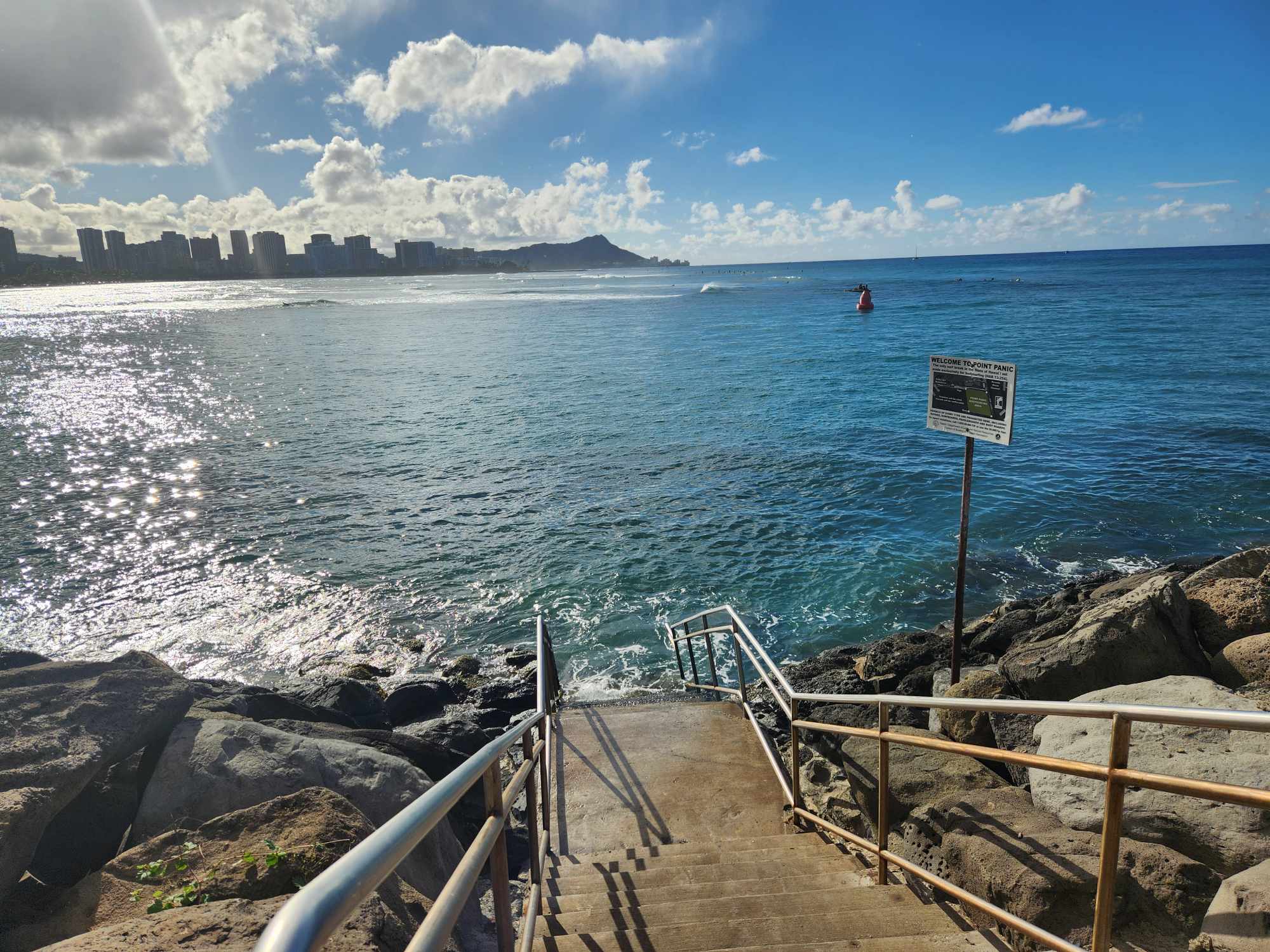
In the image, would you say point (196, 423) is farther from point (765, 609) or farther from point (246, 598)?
point (765, 609)

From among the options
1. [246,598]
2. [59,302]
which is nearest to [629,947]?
[246,598]

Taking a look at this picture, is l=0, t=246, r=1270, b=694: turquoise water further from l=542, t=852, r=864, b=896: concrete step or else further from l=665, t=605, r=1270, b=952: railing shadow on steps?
l=665, t=605, r=1270, b=952: railing shadow on steps

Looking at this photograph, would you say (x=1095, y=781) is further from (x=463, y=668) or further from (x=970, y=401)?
(x=463, y=668)

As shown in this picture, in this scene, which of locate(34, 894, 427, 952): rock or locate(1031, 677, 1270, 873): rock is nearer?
locate(34, 894, 427, 952): rock

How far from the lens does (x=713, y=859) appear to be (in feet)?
16.4

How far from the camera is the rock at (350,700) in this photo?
9.61 meters

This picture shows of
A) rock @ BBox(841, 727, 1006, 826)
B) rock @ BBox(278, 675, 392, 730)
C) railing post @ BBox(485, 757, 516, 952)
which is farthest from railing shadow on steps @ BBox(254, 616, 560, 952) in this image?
rock @ BBox(278, 675, 392, 730)

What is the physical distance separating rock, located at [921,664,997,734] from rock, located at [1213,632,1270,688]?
190 centimetres

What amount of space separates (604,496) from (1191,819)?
1572 centimetres

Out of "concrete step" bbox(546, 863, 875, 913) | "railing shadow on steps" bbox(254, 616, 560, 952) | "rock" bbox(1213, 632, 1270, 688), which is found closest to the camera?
"railing shadow on steps" bbox(254, 616, 560, 952)

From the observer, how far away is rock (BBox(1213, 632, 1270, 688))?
632 cm

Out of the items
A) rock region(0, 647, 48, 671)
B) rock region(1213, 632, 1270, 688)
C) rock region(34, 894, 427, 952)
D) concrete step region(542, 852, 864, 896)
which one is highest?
rock region(34, 894, 427, 952)

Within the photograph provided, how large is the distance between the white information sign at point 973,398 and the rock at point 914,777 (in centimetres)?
267

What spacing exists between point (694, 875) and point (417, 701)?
22.6ft
